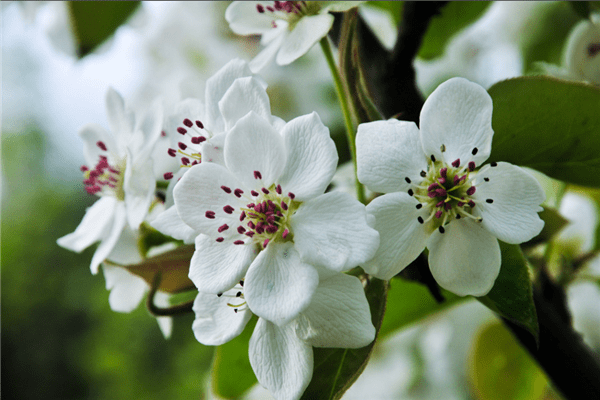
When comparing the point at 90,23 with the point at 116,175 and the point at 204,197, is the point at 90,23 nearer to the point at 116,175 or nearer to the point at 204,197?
the point at 116,175

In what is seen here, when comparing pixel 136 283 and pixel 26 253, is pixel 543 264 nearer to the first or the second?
pixel 136 283

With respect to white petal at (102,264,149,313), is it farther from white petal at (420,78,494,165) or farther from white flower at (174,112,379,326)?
white petal at (420,78,494,165)

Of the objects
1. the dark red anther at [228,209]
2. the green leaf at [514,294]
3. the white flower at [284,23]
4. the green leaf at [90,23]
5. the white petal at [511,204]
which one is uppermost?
the green leaf at [90,23]

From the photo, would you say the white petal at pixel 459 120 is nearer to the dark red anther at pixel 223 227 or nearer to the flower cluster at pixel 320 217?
the flower cluster at pixel 320 217

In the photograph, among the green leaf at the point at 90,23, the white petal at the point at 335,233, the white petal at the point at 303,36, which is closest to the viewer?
the white petal at the point at 335,233

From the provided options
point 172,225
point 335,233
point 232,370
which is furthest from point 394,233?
point 232,370

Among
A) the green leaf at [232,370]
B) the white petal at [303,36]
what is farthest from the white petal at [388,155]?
the green leaf at [232,370]

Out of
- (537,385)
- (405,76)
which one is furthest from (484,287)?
(537,385)
